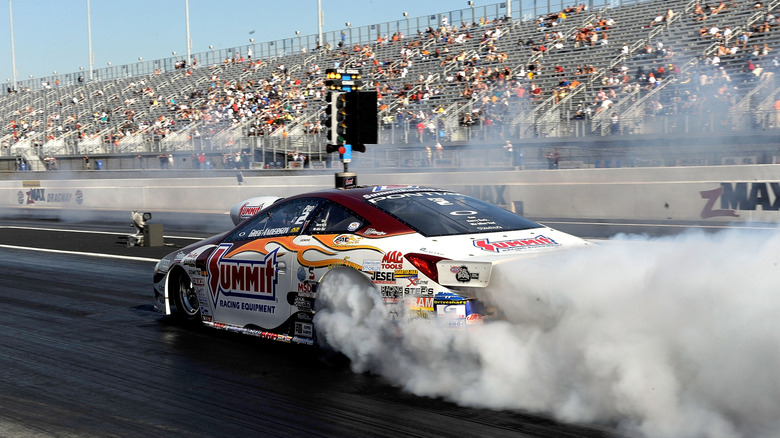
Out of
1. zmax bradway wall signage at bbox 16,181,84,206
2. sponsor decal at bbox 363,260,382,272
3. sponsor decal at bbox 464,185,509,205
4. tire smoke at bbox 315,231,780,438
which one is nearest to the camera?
tire smoke at bbox 315,231,780,438

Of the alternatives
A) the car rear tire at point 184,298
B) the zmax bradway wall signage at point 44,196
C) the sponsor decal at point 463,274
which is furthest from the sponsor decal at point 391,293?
the zmax bradway wall signage at point 44,196

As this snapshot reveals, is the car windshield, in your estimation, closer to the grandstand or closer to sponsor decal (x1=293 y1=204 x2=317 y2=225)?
sponsor decal (x1=293 y1=204 x2=317 y2=225)

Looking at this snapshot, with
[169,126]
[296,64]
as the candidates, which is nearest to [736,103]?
[296,64]

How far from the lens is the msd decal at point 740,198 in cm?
1623

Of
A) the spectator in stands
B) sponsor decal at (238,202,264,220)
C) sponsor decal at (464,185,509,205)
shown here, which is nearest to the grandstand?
the spectator in stands

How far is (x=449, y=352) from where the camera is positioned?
5266mm

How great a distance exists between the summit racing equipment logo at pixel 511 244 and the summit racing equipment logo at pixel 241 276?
5.74ft

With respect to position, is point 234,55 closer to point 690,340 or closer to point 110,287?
point 110,287

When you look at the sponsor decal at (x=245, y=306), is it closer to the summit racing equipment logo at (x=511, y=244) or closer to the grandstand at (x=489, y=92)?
the summit racing equipment logo at (x=511, y=244)

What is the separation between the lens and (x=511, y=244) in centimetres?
570

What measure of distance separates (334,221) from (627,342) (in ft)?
8.51

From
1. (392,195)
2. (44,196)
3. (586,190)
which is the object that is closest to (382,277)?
(392,195)

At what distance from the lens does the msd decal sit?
16.2 m

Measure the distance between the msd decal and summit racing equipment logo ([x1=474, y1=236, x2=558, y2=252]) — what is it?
1202 centimetres
